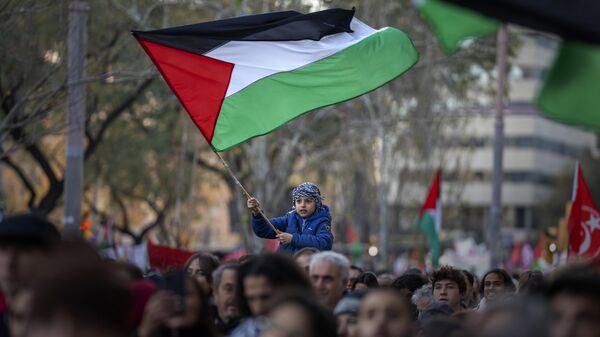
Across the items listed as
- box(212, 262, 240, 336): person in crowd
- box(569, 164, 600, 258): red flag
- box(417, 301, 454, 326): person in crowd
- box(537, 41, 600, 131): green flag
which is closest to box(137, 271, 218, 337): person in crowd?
box(212, 262, 240, 336): person in crowd

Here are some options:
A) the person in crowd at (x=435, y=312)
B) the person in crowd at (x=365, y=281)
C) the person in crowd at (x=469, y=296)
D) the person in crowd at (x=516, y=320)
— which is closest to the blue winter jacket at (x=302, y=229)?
the person in crowd at (x=365, y=281)

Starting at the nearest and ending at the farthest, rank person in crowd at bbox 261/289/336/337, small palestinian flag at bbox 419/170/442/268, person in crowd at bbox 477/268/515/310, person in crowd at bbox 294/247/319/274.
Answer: person in crowd at bbox 261/289/336/337, person in crowd at bbox 294/247/319/274, person in crowd at bbox 477/268/515/310, small palestinian flag at bbox 419/170/442/268

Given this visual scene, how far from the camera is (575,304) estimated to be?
23.4 ft

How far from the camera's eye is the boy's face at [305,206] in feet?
43.0

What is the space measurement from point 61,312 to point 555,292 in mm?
2552

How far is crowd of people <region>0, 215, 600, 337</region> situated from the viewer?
5859mm

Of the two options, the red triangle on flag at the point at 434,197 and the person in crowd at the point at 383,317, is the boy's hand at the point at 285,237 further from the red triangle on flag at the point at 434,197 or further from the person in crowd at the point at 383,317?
the red triangle on flag at the point at 434,197

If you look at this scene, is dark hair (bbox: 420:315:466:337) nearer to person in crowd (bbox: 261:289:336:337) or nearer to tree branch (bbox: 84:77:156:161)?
person in crowd (bbox: 261:289:336:337)

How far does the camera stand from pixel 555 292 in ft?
23.9

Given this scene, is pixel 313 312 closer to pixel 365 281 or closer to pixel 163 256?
pixel 365 281

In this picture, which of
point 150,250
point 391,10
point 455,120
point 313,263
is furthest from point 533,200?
point 313,263

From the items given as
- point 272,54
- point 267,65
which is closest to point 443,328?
point 267,65

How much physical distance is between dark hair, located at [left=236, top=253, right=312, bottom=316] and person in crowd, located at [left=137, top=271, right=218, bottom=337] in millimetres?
590

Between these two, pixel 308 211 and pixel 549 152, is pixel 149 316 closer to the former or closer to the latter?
pixel 308 211
